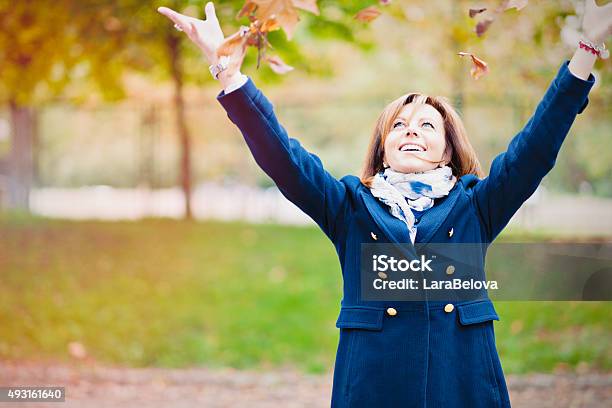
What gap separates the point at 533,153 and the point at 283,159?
0.73 metres

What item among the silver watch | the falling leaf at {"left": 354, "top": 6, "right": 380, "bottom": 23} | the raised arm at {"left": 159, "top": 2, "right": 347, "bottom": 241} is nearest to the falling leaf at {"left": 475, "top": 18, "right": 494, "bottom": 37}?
the falling leaf at {"left": 354, "top": 6, "right": 380, "bottom": 23}

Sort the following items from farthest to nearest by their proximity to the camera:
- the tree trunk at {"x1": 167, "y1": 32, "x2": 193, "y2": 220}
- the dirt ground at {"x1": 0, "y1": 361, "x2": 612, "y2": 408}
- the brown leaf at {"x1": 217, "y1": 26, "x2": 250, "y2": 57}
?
the tree trunk at {"x1": 167, "y1": 32, "x2": 193, "y2": 220} → the dirt ground at {"x1": 0, "y1": 361, "x2": 612, "y2": 408} → the brown leaf at {"x1": 217, "y1": 26, "x2": 250, "y2": 57}

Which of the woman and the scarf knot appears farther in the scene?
the scarf knot

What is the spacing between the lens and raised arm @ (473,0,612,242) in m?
2.04

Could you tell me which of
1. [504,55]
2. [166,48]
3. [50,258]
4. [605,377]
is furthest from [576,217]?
[50,258]

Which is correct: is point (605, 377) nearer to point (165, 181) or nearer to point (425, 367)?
point (425, 367)

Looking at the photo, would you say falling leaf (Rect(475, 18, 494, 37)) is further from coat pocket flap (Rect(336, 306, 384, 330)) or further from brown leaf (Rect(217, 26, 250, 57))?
coat pocket flap (Rect(336, 306, 384, 330))

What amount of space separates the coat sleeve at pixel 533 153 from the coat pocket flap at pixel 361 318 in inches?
18.5

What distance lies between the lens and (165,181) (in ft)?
81.0

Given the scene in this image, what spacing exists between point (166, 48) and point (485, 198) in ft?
25.3

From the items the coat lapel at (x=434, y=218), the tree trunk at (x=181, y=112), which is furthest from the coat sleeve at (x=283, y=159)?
the tree trunk at (x=181, y=112)

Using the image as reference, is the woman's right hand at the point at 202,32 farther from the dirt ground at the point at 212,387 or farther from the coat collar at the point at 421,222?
the dirt ground at the point at 212,387

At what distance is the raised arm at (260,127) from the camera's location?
6.78 ft

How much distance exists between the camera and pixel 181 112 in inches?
378
